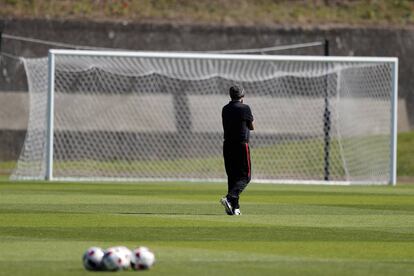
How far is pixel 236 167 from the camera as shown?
17.6 metres

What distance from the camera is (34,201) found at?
66.4 ft

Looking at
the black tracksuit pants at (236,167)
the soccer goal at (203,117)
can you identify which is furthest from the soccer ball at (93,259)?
the soccer goal at (203,117)

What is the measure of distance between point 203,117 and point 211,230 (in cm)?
1798

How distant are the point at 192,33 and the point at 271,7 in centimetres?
442

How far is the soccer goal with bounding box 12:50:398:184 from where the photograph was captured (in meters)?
31.0

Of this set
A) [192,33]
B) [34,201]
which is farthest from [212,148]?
[34,201]

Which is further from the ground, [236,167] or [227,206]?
[236,167]

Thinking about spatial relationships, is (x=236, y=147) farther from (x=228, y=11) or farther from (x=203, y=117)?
(x=228, y=11)

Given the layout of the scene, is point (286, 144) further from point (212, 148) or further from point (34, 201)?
point (34, 201)

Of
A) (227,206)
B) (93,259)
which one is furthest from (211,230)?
(93,259)

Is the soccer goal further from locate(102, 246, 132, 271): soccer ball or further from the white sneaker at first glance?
locate(102, 246, 132, 271): soccer ball

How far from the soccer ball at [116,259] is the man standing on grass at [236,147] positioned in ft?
23.4

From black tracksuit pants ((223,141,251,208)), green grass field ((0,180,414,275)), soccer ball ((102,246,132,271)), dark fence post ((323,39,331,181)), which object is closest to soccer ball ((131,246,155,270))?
soccer ball ((102,246,132,271))

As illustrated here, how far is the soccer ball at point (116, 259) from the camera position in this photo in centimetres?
1028
